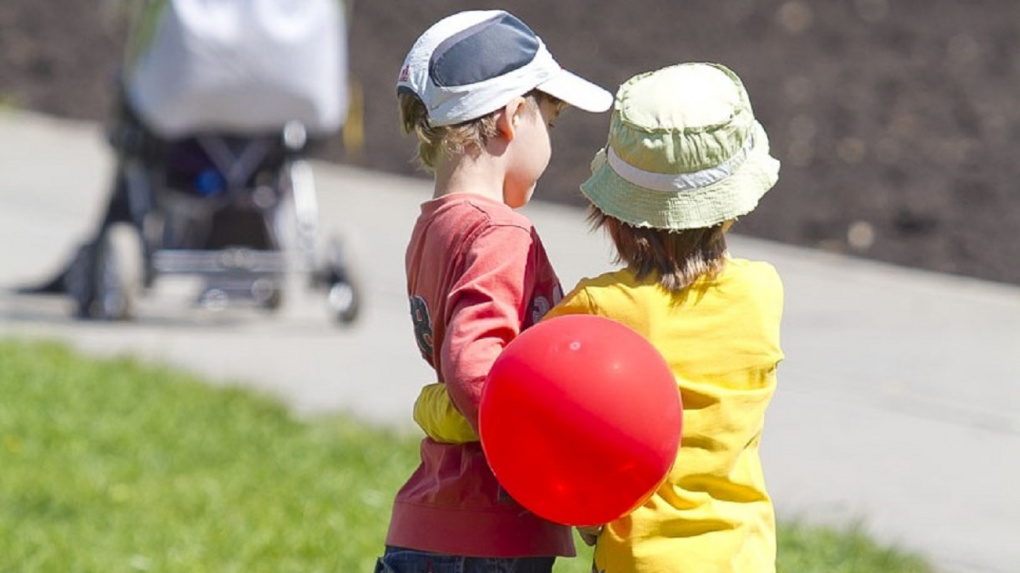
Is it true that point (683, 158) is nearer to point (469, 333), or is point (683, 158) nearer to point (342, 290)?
point (469, 333)

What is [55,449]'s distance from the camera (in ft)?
20.2

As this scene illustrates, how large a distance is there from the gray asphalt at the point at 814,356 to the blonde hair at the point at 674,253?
2388 millimetres

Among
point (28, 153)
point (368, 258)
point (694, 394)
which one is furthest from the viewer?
point (28, 153)

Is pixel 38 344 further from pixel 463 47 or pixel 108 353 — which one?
pixel 463 47

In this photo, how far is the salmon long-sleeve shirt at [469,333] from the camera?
281 centimetres

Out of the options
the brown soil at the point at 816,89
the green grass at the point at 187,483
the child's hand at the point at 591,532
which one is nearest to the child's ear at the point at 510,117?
the child's hand at the point at 591,532

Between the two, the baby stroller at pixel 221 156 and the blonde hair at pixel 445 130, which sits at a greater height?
the blonde hair at pixel 445 130

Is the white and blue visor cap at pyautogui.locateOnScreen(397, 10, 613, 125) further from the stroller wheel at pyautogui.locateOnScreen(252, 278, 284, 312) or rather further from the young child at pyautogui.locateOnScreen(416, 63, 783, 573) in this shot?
the stroller wheel at pyautogui.locateOnScreen(252, 278, 284, 312)

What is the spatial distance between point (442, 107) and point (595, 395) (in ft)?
2.02

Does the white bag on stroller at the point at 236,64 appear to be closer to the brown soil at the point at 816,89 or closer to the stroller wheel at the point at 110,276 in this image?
the stroller wheel at the point at 110,276

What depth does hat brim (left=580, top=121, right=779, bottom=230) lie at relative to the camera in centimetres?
283

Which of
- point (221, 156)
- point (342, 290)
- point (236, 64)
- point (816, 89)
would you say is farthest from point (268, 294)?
point (816, 89)

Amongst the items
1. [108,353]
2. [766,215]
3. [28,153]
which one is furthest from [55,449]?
[28,153]

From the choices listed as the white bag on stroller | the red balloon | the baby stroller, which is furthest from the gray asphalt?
the red balloon
